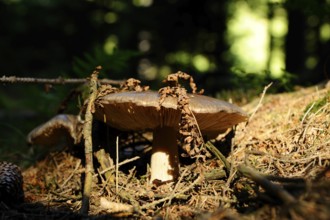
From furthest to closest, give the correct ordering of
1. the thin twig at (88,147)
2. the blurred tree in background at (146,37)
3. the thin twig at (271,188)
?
the blurred tree in background at (146,37) → the thin twig at (88,147) → the thin twig at (271,188)

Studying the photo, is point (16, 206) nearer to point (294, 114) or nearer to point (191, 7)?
point (294, 114)

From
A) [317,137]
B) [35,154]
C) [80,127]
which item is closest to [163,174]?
[80,127]

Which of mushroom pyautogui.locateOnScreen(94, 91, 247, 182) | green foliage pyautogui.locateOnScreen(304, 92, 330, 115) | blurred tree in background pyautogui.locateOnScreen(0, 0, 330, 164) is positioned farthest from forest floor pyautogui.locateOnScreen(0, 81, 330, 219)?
blurred tree in background pyautogui.locateOnScreen(0, 0, 330, 164)

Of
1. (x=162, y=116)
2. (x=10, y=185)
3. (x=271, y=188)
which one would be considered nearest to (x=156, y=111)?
(x=162, y=116)

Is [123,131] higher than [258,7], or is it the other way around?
[258,7]

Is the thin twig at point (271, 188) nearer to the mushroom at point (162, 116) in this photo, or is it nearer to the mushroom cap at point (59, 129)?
the mushroom at point (162, 116)

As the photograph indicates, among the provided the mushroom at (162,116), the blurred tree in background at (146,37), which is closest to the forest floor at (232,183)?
the mushroom at (162,116)

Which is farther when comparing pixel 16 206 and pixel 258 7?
pixel 258 7
